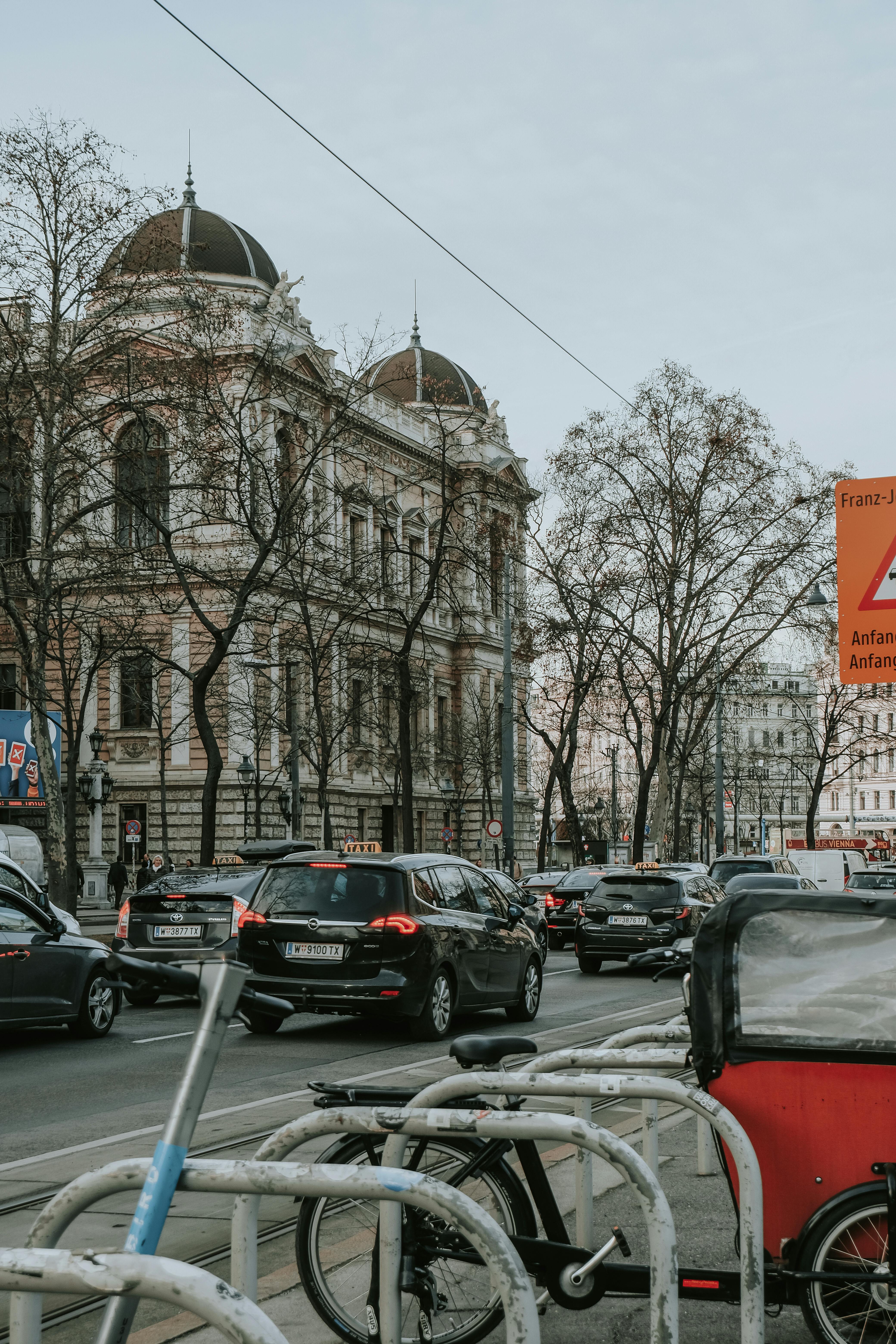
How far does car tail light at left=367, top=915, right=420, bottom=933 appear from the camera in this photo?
522 inches

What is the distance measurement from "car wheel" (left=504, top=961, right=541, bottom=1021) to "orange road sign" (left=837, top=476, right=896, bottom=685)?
581cm

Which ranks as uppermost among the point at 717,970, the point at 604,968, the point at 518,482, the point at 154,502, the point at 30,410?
the point at 518,482

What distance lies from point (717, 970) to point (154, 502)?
79.7ft

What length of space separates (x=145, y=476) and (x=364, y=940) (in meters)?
17.2

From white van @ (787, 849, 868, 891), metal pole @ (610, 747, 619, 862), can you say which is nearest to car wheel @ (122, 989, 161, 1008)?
white van @ (787, 849, 868, 891)

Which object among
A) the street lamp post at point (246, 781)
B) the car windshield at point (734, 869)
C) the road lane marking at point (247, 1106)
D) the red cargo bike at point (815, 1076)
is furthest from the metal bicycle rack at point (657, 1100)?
the street lamp post at point (246, 781)

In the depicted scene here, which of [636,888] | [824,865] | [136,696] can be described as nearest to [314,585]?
[136,696]

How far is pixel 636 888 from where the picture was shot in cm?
2430

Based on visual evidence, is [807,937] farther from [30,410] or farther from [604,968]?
[30,410]

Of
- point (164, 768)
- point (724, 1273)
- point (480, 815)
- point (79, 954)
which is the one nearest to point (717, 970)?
point (724, 1273)

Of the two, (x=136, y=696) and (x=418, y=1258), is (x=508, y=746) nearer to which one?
(x=136, y=696)

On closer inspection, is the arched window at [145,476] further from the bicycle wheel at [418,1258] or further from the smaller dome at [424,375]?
the smaller dome at [424,375]

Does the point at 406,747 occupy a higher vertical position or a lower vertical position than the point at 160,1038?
higher

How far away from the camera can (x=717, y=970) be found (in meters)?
4.95
